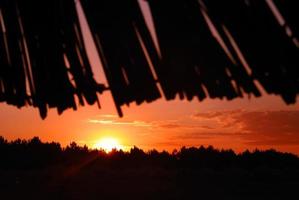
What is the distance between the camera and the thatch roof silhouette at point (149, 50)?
2.39m

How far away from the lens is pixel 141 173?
31.6 metres

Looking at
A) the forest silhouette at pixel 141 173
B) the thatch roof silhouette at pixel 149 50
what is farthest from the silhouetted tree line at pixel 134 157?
the thatch roof silhouette at pixel 149 50

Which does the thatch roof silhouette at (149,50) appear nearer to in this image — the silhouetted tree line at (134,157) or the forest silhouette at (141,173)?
the forest silhouette at (141,173)

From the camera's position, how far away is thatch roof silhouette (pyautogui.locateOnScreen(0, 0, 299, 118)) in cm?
239

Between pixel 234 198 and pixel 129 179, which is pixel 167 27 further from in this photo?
pixel 129 179

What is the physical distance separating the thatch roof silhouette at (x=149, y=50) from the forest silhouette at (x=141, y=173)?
22.9 m

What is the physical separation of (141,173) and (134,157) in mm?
2002

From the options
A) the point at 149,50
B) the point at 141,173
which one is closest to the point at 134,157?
the point at 141,173

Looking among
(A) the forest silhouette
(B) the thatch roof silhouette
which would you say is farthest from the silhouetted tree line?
(B) the thatch roof silhouette

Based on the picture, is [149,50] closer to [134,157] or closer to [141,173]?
[141,173]

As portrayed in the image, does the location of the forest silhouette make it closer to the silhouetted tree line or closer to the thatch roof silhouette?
the silhouetted tree line

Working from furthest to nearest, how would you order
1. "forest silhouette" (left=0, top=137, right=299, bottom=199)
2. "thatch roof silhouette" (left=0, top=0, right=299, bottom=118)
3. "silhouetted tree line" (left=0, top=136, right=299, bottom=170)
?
"silhouetted tree line" (left=0, top=136, right=299, bottom=170) → "forest silhouette" (left=0, top=137, right=299, bottom=199) → "thatch roof silhouette" (left=0, top=0, right=299, bottom=118)

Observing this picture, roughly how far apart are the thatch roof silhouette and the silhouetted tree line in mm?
30205

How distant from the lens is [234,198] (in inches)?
1035
